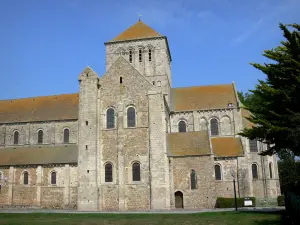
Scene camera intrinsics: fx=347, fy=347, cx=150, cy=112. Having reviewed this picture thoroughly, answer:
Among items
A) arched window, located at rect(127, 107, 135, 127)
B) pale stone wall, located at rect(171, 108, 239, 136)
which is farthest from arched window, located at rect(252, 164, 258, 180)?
arched window, located at rect(127, 107, 135, 127)

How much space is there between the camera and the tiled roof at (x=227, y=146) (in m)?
38.0

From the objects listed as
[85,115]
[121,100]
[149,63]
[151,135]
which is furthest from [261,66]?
[149,63]

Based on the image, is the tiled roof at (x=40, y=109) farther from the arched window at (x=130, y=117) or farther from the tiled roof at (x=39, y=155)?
the arched window at (x=130, y=117)

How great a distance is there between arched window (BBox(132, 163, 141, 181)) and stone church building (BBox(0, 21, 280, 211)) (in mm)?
96

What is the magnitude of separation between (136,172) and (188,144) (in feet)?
21.3

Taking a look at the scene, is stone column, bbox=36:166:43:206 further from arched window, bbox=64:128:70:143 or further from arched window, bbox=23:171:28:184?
arched window, bbox=64:128:70:143

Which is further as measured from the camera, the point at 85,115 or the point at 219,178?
the point at 219,178

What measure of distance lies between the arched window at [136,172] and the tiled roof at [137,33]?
2052 centimetres

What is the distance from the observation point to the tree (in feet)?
69.5

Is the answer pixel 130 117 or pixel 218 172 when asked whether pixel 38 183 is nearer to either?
pixel 130 117

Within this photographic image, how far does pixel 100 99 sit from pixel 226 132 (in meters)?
15.9

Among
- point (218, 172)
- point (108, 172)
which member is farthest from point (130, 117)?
point (218, 172)

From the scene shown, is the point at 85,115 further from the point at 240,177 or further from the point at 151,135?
the point at 240,177

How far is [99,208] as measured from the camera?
108ft
